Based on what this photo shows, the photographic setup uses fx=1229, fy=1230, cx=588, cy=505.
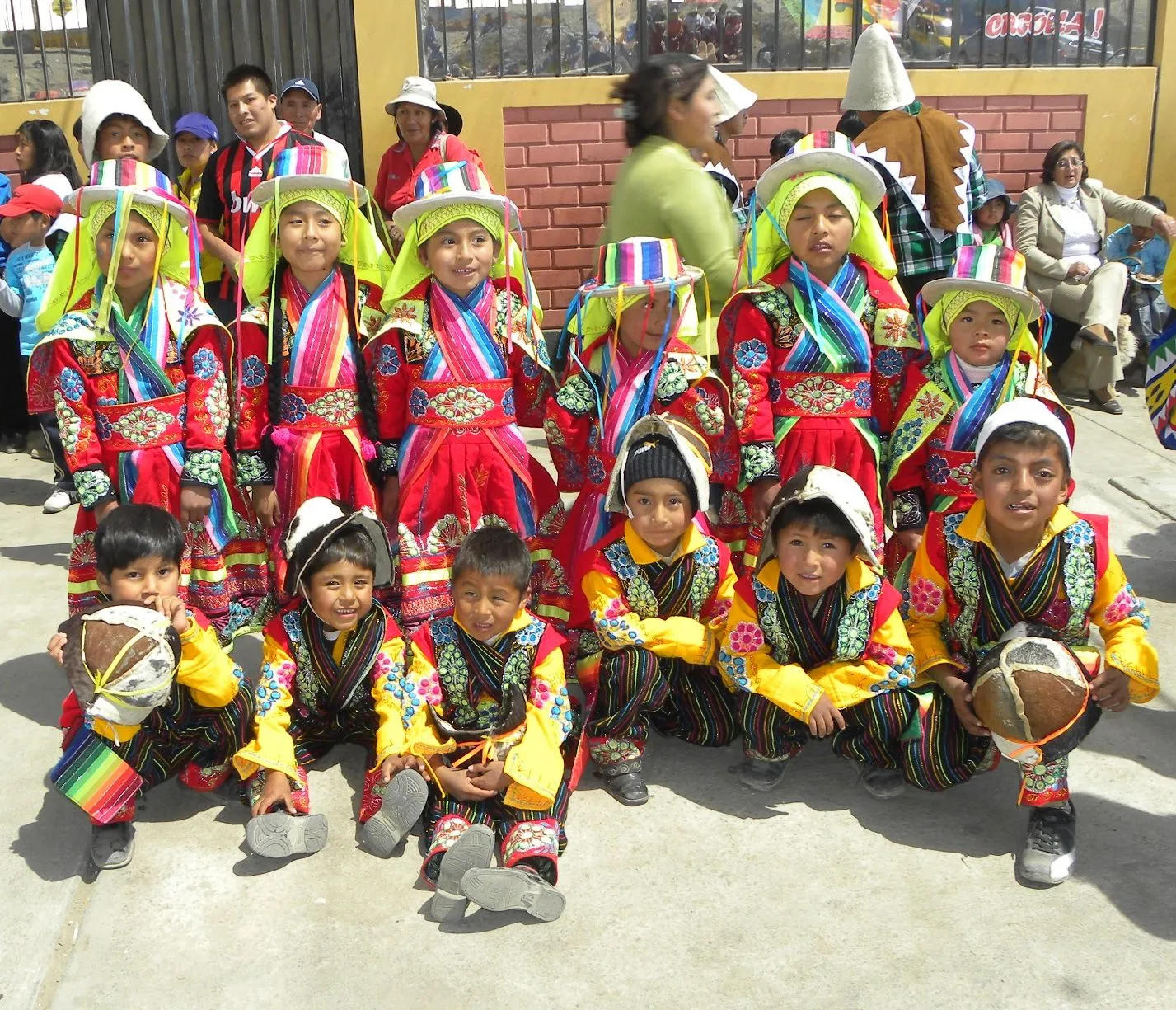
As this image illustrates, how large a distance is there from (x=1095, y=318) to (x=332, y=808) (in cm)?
574

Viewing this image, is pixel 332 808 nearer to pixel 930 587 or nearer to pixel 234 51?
pixel 930 587

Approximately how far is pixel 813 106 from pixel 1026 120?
1.42 meters

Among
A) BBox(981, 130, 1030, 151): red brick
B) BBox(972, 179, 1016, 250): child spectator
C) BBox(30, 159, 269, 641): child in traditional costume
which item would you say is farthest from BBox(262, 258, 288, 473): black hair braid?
BBox(981, 130, 1030, 151): red brick

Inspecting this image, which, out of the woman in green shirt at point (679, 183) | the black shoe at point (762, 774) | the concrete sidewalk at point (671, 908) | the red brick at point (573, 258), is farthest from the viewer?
the red brick at point (573, 258)

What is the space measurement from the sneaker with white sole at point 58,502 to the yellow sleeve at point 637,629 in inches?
140

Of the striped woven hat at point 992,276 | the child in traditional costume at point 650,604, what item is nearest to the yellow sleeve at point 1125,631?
the striped woven hat at point 992,276

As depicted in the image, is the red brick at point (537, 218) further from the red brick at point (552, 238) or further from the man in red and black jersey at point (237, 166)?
the man in red and black jersey at point (237, 166)

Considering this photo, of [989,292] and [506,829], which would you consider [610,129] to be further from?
[506,829]

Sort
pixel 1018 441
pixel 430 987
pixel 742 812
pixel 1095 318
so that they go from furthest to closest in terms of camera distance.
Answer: pixel 1095 318
pixel 742 812
pixel 1018 441
pixel 430 987

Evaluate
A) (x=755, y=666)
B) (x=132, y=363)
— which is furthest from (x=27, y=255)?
(x=755, y=666)

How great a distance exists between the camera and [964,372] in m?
3.62

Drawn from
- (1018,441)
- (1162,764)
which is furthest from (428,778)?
(1162,764)

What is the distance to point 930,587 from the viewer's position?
3.20 metres

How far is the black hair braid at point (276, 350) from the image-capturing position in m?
3.79
